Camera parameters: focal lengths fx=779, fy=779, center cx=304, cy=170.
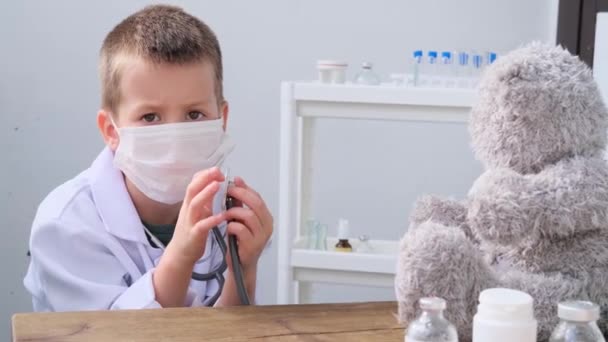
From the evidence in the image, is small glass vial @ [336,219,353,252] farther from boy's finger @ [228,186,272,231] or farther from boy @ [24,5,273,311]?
boy's finger @ [228,186,272,231]

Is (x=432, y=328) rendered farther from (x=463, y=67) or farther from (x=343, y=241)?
(x=463, y=67)

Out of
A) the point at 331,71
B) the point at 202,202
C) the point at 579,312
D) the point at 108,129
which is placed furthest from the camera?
the point at 331,71

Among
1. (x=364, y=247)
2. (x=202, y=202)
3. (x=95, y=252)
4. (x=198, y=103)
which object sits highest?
(x=198, y=103)

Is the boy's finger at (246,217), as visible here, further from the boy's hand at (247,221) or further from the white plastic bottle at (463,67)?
the white plastic bottle at (463,67)

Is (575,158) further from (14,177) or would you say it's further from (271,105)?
(14,177)

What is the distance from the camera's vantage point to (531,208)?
67 centimetres

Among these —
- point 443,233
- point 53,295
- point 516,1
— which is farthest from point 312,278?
point 516,1

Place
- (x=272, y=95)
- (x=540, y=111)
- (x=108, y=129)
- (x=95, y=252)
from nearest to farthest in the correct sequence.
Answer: (x=540, y=111)
(x=95, y=252)
(x=108, y=129)
(x=272, y=95)

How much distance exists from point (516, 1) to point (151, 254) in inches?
55.1

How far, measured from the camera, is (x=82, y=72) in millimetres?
2270

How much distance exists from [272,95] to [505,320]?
1.69 metres

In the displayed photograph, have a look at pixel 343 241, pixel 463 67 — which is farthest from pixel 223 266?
pixel 463 67

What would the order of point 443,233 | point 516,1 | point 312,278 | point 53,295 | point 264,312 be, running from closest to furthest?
point 443,233 < point 264,312 < point 53,295 < point 312,278 < point 516,1

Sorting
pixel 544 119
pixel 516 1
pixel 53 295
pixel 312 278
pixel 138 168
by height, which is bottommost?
pixel 312 278
